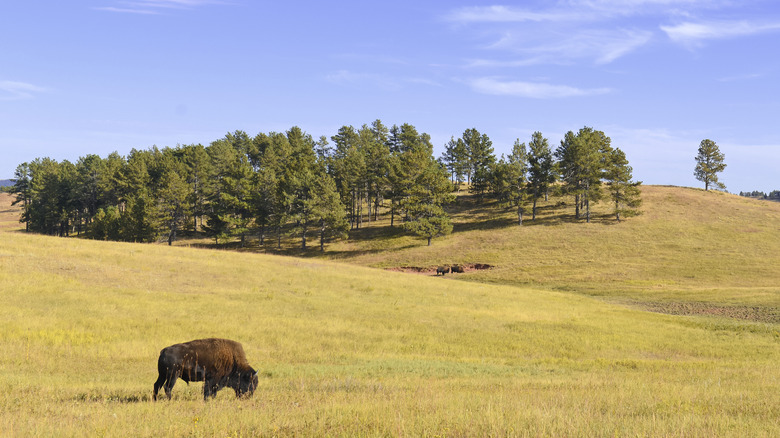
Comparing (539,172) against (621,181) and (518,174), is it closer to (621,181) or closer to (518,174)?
(518,174)

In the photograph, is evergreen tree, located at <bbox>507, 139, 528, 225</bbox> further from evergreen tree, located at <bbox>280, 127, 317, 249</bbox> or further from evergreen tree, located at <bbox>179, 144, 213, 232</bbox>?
evergreen tree, located at <bbox>179, 144, 213, 232</bbox>

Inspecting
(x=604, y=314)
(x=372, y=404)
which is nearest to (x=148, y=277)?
(x=372, y=404)

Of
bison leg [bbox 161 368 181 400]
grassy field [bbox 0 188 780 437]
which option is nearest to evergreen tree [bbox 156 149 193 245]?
grassy field [bbox 0 188 780 437]

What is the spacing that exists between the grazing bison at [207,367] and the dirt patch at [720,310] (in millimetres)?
31668

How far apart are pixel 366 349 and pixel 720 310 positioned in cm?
2777

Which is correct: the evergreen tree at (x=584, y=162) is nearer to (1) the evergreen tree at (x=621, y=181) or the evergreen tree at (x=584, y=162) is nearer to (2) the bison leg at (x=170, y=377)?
(1) the evergreen tree at (x=621, y=181)

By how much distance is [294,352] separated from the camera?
1708 centimetres

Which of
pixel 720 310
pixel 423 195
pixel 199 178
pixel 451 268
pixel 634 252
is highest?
pixel 199 178

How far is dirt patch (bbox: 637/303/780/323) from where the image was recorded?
2969 centimetres

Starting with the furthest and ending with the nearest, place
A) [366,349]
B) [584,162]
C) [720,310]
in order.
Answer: [584,162]
[720,310]
[366,349]

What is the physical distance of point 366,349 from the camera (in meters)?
18.4

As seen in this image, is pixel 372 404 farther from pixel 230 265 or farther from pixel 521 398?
pixel 230 265

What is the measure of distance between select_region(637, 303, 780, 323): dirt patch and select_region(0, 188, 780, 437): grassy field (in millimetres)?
1248

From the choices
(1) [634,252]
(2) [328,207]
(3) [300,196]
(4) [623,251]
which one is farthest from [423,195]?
(1) [634,252]
